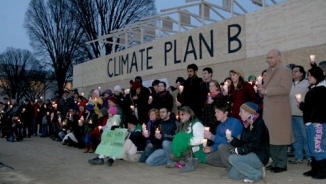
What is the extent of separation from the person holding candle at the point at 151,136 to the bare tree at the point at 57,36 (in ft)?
102

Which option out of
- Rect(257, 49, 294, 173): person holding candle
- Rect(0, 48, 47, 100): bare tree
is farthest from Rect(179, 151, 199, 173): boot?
Rect(0, 48, 47, 100): bare tree

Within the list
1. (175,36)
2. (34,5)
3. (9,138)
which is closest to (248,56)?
(175,36)

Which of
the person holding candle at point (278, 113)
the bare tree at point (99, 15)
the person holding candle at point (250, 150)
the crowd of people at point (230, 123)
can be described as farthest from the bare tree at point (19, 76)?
the person holding candle at point (250, 150)

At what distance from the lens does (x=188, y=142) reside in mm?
7066

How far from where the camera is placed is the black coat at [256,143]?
19.2 ft

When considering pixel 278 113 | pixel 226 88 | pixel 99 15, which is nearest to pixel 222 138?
pixel 278 113

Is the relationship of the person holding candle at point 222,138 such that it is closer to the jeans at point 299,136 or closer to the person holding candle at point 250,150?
the person holding candle at point 250,150

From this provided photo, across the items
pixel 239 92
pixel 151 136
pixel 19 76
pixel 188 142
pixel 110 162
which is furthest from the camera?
pixel 19 76

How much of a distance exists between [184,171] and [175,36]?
27.5ft

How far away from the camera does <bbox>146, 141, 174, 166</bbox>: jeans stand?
25.6 feet

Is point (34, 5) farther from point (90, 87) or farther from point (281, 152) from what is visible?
point (281, 152)

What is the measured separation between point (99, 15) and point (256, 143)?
102 ft

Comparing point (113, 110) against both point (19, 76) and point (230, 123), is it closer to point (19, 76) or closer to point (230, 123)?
point (230, 123)

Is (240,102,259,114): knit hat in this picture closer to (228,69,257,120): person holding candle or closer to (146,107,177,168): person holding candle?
(228,69,257,120): person holding candle
